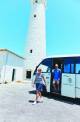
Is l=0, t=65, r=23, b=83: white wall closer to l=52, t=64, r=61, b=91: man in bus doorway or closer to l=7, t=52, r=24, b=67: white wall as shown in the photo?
l=7, t=52, r=24, b=67: white wall

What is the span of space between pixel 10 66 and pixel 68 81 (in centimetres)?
1741

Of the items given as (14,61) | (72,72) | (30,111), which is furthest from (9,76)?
(30,111)

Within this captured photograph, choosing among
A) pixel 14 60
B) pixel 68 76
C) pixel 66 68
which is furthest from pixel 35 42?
pixel 68 76

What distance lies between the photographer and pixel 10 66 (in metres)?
27.9

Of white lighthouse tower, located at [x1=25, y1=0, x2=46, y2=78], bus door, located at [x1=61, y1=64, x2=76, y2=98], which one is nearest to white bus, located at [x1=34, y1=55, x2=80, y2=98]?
bus door, located at [x1=61, y1=64, x2=76, y2=98]

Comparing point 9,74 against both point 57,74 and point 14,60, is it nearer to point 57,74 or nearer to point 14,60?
point 14,60

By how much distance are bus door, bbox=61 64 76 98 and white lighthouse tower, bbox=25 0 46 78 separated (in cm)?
1958

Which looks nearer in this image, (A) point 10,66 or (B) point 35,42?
(A) point 10,66

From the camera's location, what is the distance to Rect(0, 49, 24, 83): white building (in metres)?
26.2

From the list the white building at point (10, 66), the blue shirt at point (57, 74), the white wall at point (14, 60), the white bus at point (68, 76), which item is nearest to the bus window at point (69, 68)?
the white bus at point (68, 76)

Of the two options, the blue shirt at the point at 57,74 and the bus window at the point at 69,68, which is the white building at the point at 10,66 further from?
the bus window at the point at 69,68

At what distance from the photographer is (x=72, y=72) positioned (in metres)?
11.3

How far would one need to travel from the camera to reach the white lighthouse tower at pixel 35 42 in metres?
31.3

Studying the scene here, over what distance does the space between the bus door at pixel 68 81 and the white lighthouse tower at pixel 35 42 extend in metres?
19.6
